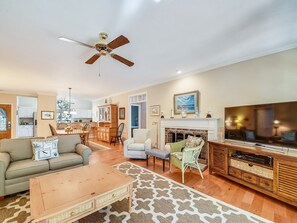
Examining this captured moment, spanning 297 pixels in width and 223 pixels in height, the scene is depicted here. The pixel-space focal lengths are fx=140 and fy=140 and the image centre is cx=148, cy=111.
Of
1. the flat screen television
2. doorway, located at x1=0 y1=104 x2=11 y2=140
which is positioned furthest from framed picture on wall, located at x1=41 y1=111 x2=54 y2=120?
the flat screen television

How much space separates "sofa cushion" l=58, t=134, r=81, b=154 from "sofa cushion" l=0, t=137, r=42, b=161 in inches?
20.7

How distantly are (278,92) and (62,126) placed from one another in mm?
9473

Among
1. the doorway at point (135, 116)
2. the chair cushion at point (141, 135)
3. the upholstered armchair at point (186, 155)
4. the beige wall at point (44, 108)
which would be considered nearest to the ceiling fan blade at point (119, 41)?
the upholstered armchair at point (186, 155)

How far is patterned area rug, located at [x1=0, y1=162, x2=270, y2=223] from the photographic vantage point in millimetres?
1792

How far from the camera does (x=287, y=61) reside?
8.36 feet

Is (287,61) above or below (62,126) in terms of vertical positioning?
above

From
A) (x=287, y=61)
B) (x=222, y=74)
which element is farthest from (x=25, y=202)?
(x=287, y=61)

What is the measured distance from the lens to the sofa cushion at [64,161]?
2.66 metres

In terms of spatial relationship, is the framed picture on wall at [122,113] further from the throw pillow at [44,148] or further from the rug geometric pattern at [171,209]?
the rug geometric pattern at [171,209]

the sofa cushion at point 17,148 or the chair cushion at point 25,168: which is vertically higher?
the sofa cushion at point 17,148

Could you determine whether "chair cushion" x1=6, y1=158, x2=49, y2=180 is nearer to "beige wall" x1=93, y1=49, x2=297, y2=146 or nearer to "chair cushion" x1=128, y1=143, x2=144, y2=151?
"chair cushion" x1=128, y1=143, x2=144, y2=151

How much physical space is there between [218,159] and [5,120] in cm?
912

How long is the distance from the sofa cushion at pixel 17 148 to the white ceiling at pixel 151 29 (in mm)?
1755

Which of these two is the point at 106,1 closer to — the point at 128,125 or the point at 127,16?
the point at 127,16
